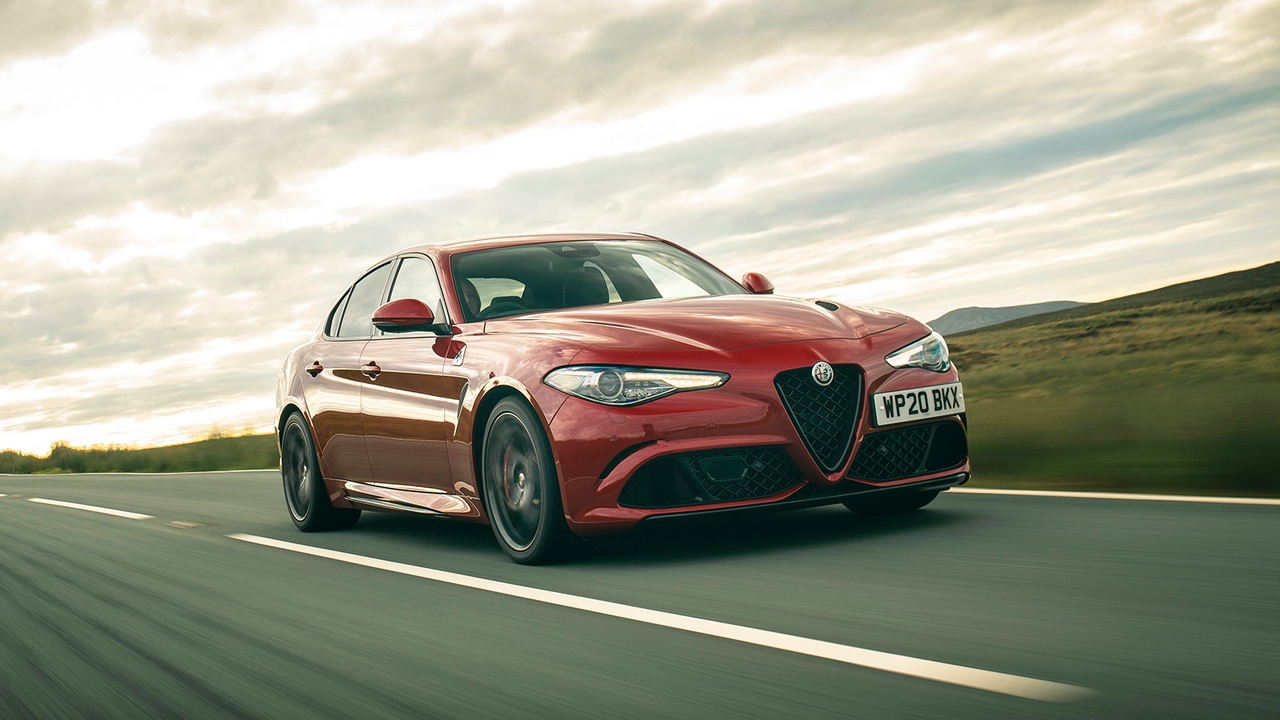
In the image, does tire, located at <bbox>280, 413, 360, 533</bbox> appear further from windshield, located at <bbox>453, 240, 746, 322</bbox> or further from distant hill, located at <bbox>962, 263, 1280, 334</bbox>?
distant hill, located at <bbox>962, 263, 1280, 334</bbox>

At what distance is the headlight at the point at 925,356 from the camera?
5725 mm

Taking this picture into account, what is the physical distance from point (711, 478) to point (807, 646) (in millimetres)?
1559

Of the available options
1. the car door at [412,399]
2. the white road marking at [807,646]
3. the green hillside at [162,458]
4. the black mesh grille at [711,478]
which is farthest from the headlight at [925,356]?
the green hillside at [162,458]

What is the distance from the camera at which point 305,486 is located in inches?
330

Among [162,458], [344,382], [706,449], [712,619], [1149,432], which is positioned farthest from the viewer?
[162,458]

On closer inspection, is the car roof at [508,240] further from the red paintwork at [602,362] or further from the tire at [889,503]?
the tire at [889,503]

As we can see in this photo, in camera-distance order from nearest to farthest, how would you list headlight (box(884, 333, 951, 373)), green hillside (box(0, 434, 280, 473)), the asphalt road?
the asphalt road → headlight (box(884, 333, 951, 373)) → green hillside (box(0, 434, 280, 473))

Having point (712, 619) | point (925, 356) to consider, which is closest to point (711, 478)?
point (712, 619)

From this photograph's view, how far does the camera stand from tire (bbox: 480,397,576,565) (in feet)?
18.3

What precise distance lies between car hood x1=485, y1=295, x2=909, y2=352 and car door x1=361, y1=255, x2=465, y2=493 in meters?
0.45

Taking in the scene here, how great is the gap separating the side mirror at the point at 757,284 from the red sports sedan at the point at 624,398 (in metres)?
0.03

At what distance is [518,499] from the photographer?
5.88 m

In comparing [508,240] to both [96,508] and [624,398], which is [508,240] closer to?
[624,398]

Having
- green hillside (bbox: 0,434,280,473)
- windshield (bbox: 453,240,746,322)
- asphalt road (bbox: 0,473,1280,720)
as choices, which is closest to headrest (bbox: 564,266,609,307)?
windshield (bbox: 453,240,746,322)
